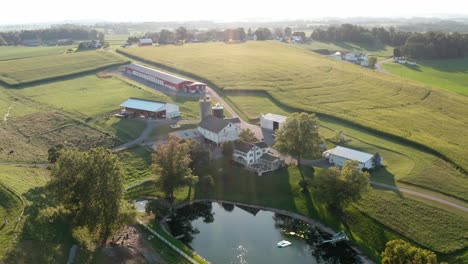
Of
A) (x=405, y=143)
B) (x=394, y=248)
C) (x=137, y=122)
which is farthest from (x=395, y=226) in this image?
(x=137, y=122)

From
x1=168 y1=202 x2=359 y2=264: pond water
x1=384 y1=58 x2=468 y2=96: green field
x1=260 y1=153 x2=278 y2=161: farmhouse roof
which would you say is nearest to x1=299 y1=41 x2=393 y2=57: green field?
x1=384 y1=58 x2=468 y2=96: green field

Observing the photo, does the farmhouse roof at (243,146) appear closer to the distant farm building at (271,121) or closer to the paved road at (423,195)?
the distant farm building at (271,121)

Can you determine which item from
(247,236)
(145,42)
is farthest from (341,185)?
(145,42)

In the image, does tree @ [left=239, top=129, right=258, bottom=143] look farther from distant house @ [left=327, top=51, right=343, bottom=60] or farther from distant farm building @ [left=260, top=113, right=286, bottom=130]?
distant house @ [left=327, top=51, right=343, bottom=60]

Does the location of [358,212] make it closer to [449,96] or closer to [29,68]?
[449,96]

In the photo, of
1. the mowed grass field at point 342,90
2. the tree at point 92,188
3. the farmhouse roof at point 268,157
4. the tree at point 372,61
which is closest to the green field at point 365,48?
the mowed grass field at point 342,90
